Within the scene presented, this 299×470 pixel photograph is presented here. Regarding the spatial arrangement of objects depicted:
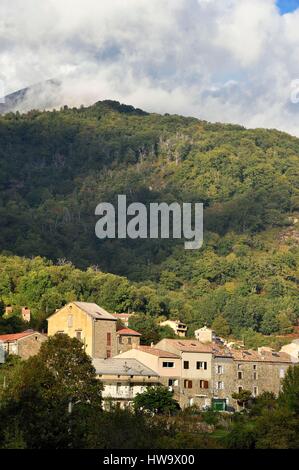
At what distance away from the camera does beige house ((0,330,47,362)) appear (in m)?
81.0

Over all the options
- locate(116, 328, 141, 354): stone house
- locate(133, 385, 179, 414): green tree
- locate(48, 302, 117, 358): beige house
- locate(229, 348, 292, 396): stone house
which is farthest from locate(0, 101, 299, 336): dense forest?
locate(133, 385, 179, 414): green tree

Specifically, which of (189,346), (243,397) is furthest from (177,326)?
(243,397)

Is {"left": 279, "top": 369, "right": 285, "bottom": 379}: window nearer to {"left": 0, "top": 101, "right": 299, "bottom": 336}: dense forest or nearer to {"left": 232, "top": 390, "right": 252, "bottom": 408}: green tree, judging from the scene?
{"left": 232, "top": 390, "right": 252, "bottom": 408}: green tree

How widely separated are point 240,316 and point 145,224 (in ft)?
189

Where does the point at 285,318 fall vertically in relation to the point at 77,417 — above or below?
above

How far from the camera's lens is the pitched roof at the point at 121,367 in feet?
254

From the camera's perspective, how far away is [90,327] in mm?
84750

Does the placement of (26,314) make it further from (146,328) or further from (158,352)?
(158,352)

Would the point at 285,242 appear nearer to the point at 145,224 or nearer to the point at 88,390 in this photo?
the point at 145,224

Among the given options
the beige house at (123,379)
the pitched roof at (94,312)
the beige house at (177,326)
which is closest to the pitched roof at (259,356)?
the beige house at (123,379)

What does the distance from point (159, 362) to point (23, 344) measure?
31.9ft

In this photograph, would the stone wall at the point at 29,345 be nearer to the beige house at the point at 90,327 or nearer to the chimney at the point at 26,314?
the beige house at the point at 90,327

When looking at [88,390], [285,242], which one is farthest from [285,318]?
[88,390]
